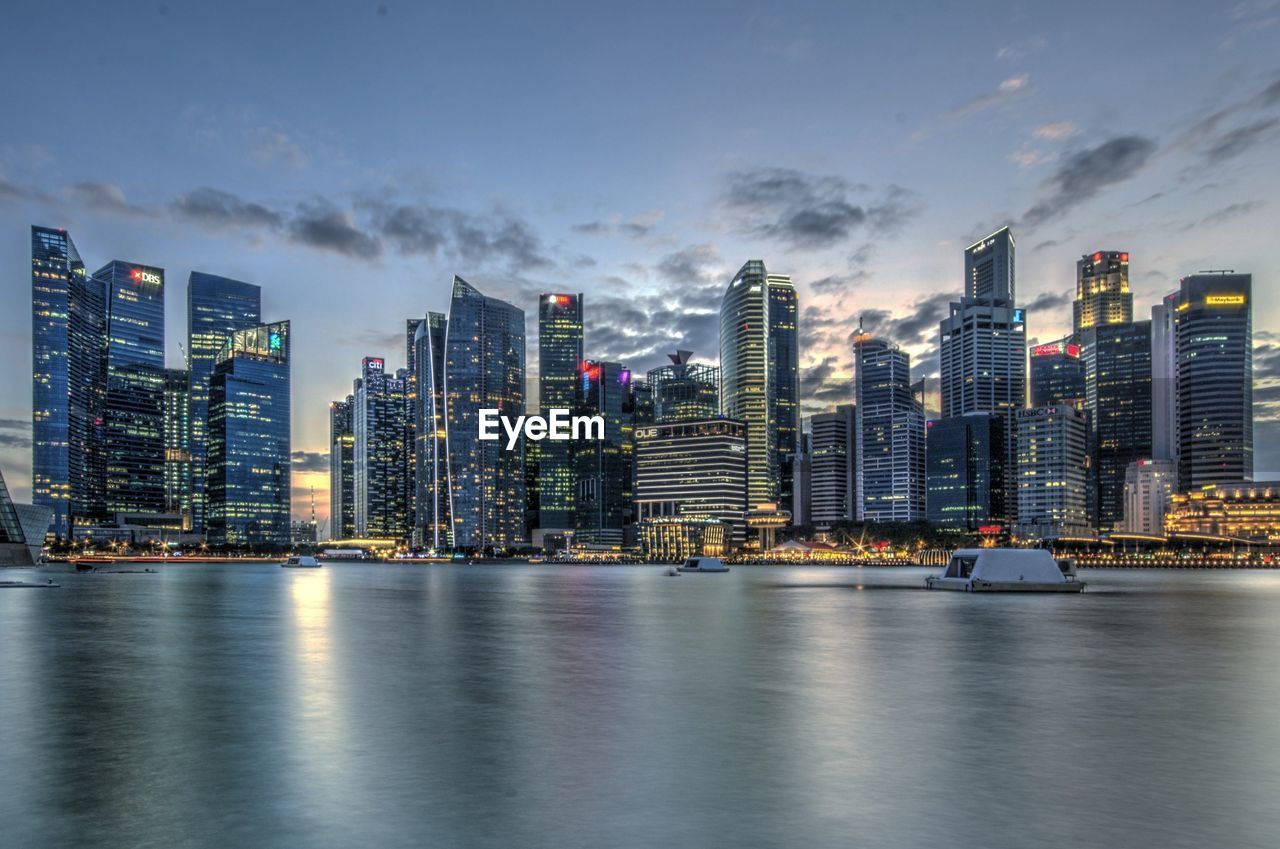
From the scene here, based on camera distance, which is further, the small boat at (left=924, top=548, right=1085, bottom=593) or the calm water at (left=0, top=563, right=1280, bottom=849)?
the small boat at (left=924, top=548, right=1085, bottom=593)

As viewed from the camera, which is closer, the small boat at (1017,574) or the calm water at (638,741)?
the calm water at (638,741)

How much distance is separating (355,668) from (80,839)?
885 inches

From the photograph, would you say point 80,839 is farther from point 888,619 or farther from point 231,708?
point 888,619

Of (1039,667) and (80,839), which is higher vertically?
(80,839)

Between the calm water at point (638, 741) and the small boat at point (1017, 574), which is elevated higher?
the calm water at point (638, 741)

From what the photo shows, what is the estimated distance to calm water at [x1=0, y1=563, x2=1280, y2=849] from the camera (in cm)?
1519

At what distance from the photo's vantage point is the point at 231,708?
27047 mm

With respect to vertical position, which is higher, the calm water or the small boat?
the calm water

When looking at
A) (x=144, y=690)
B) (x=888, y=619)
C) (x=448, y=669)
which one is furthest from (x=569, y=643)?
(x=888, y=619)

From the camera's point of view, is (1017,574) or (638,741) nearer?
(638,741)

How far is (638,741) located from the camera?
2214cm

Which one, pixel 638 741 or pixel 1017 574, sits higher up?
pixel 638 741

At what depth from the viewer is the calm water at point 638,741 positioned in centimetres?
1519

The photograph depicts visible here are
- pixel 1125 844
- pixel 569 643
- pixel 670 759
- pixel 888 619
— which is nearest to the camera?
pixel 1125 844
